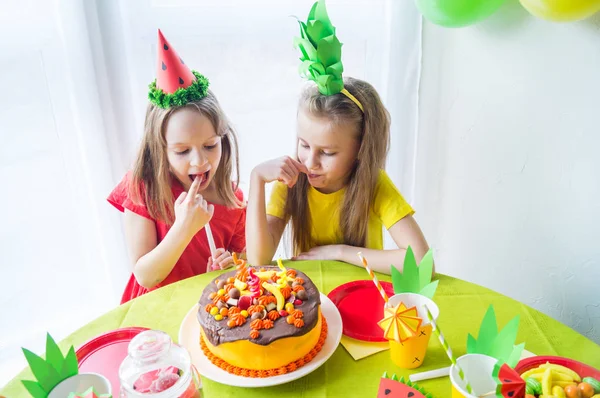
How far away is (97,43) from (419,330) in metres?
1.60

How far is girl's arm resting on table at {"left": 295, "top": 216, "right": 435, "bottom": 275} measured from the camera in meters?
1.40

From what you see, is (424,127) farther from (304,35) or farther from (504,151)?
(304,35)

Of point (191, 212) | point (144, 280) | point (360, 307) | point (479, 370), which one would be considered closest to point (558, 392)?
point (479, 370)

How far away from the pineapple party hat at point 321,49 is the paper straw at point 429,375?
754 mm

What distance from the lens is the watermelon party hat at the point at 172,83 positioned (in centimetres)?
133

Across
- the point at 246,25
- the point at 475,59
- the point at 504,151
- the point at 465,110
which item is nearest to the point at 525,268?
the point at 504,151

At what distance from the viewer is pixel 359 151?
144 cm

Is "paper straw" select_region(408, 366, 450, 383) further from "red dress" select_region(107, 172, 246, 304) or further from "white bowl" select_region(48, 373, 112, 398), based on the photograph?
"red dress" select_region(107, 172, 246, 304)

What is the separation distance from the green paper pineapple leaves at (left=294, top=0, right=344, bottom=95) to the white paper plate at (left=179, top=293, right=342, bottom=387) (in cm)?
57

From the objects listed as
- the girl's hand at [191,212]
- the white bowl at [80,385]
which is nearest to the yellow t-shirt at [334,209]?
the girl's hand at [191,212]

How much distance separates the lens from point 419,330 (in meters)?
0.97

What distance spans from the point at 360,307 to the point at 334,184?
46cm

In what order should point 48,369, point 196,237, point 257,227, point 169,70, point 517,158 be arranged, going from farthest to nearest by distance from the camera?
point 517,158 < point 196,237 < point 257,227 < point 169,70 < point 48,369

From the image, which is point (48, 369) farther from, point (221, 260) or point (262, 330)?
point (221, 260)
